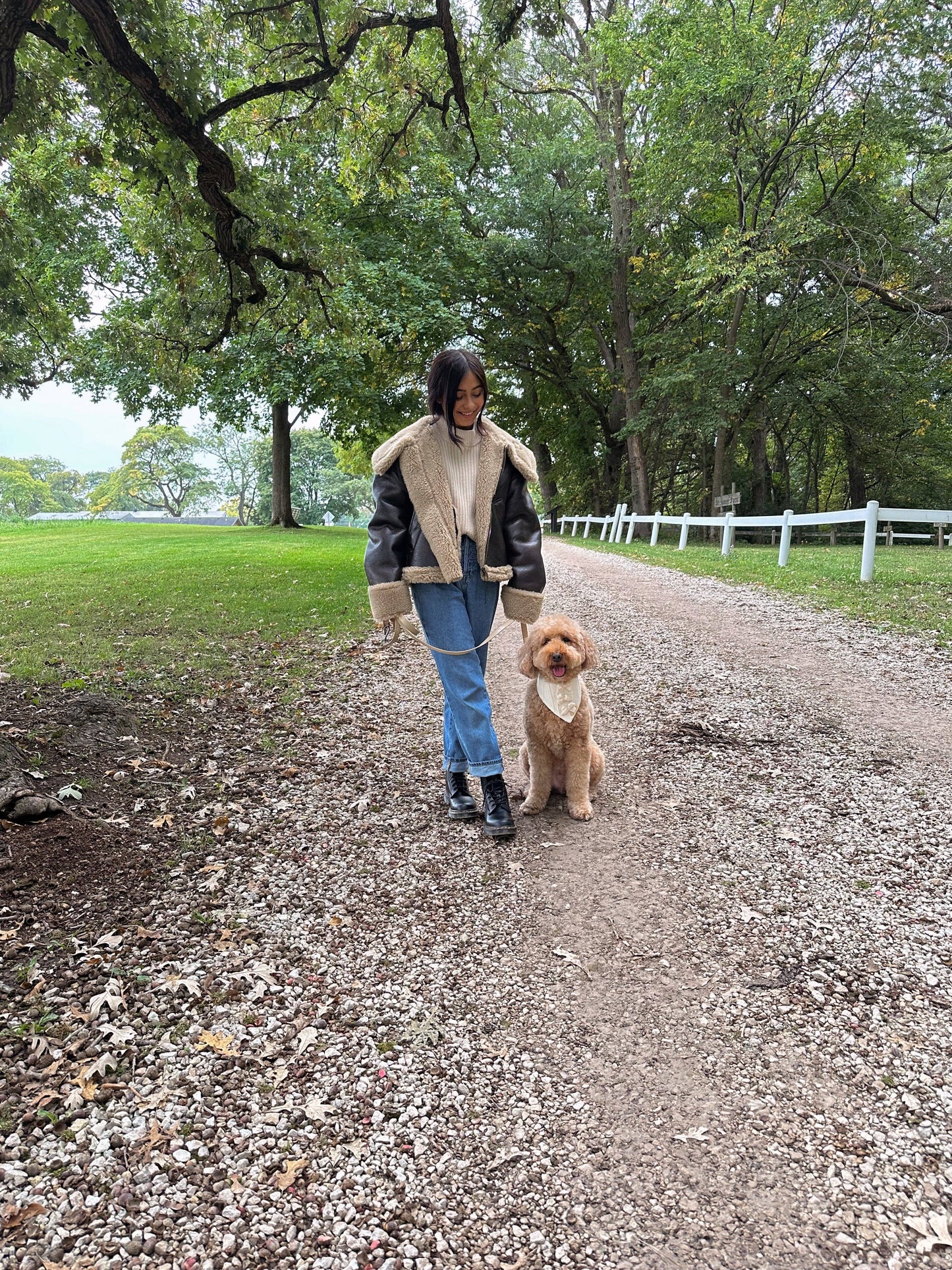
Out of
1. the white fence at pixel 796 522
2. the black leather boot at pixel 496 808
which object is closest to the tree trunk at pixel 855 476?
the white fence at pixel 796 522

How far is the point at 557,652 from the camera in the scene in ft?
11.0

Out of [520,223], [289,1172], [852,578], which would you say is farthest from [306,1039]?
[520,223]

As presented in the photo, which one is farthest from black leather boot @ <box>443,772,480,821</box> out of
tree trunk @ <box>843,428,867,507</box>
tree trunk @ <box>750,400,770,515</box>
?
tree trunk @ <box>843,428,867,507</box>

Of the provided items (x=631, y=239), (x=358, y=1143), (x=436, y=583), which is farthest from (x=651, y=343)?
(x=358, y=1143)

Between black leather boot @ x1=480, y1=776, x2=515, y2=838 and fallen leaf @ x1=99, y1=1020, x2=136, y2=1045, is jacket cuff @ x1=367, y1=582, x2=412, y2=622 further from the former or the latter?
fallen leaf @ x1=99, y1=1020, x2=136, y2=1045

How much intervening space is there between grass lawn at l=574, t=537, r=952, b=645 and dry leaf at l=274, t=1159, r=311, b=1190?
23.3 ft

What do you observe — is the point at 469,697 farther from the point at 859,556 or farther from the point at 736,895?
the point at 859,556

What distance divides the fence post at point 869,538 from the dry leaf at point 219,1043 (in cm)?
992

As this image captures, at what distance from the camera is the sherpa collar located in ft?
11.0

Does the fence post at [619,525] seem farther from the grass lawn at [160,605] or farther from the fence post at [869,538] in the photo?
the fence post at [869,538]

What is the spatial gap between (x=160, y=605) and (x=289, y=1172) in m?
9.10

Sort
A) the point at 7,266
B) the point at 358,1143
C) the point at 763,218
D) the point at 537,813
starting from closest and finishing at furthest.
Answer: the point at 358,1143
the point at 537,813
the point at 7,266
the point at 763,218

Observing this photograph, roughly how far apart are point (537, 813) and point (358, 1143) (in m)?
2.06

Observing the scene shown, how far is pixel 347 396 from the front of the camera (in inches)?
686
